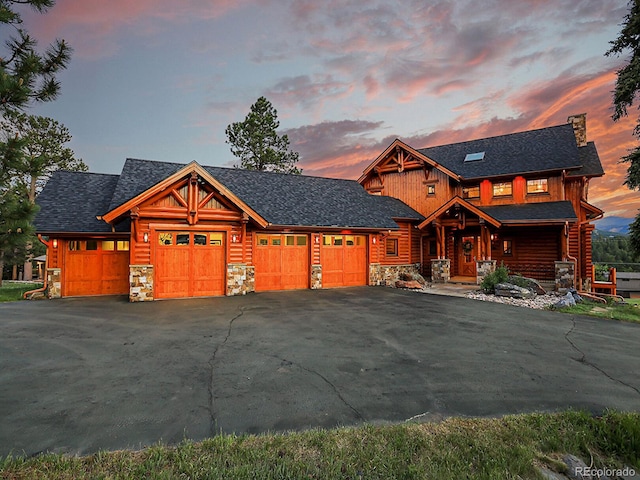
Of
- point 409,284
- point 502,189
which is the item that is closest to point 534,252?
point 502,189

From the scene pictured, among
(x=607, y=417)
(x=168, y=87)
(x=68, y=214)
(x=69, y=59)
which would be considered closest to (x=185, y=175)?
(x=68, y=214)

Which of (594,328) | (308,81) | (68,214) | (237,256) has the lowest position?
(594,328)

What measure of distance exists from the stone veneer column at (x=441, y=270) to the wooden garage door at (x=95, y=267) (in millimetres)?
16744

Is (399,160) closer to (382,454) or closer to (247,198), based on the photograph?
(247,198)

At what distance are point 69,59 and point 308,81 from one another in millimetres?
18807

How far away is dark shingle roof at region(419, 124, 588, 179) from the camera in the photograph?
17.9 metres

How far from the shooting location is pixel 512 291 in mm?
12531

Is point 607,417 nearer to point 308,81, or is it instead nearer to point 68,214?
point 68,214

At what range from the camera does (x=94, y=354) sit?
576 centimetres

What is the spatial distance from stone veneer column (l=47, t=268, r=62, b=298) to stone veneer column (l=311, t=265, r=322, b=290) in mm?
11098

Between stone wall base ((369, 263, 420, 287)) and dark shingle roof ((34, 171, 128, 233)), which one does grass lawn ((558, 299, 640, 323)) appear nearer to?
stone wall base ((369, 263, 420, 287))

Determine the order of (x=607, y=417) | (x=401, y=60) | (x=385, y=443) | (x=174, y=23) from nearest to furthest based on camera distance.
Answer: (x=385, y=443) < (x=607, y=417) < (x=174, y=23) < (x=401, y=60)

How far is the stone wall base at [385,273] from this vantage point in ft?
53.7

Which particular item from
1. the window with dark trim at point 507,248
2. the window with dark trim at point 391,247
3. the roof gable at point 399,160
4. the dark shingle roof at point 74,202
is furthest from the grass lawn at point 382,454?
the roof gable at point 399,160
